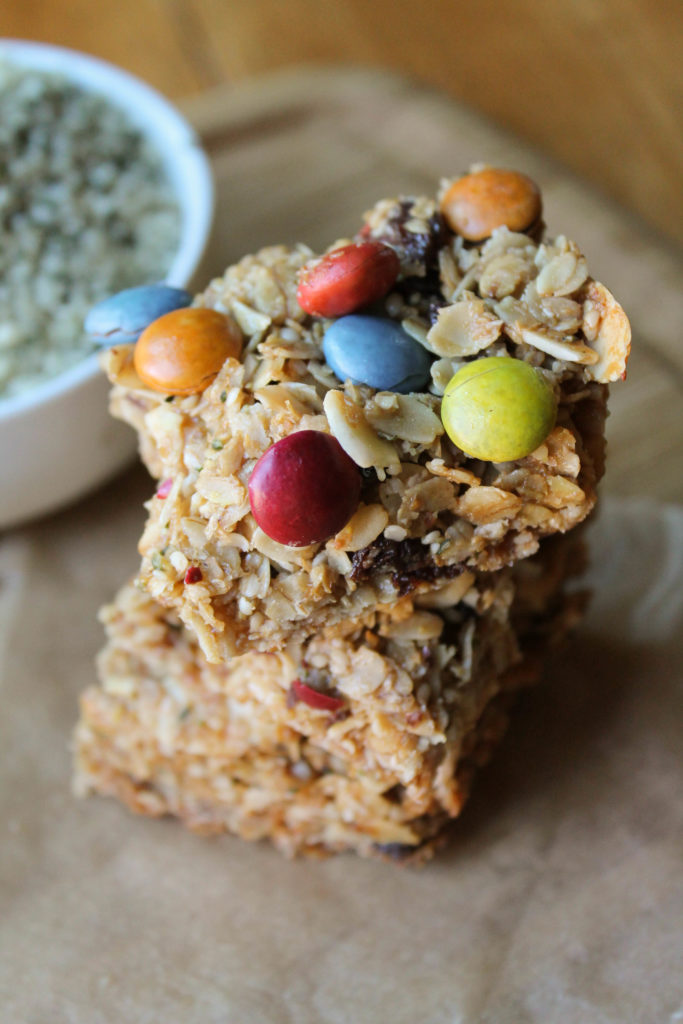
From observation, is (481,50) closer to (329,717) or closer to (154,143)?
(154,143)

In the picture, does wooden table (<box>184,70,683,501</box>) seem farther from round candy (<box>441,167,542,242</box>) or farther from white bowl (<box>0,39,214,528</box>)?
round candy (<box>441,167,542,242</box>)

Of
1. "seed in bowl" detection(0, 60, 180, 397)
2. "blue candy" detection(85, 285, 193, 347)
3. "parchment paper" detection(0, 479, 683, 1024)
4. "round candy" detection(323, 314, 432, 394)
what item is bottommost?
"parchment paper" detection(0, 479, 683, 1024)

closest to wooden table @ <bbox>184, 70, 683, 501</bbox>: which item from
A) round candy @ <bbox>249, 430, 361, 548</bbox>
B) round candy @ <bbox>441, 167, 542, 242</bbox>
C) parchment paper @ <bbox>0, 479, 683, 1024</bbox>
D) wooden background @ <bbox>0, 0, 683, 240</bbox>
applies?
wooden background @ <bbox>0, 0, 683, 240</bbox>

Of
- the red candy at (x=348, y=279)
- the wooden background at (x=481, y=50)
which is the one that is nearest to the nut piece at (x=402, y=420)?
the red candy at (x=348, y=279)

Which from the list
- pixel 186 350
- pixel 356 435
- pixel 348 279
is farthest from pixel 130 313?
pixel 356 435

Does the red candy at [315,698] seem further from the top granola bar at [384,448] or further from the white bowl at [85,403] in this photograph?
the white bowl at [85,403]

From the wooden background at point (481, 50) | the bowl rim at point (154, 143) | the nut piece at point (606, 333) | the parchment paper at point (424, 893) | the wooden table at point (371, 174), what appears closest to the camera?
the nut piece at point (606, 333)
